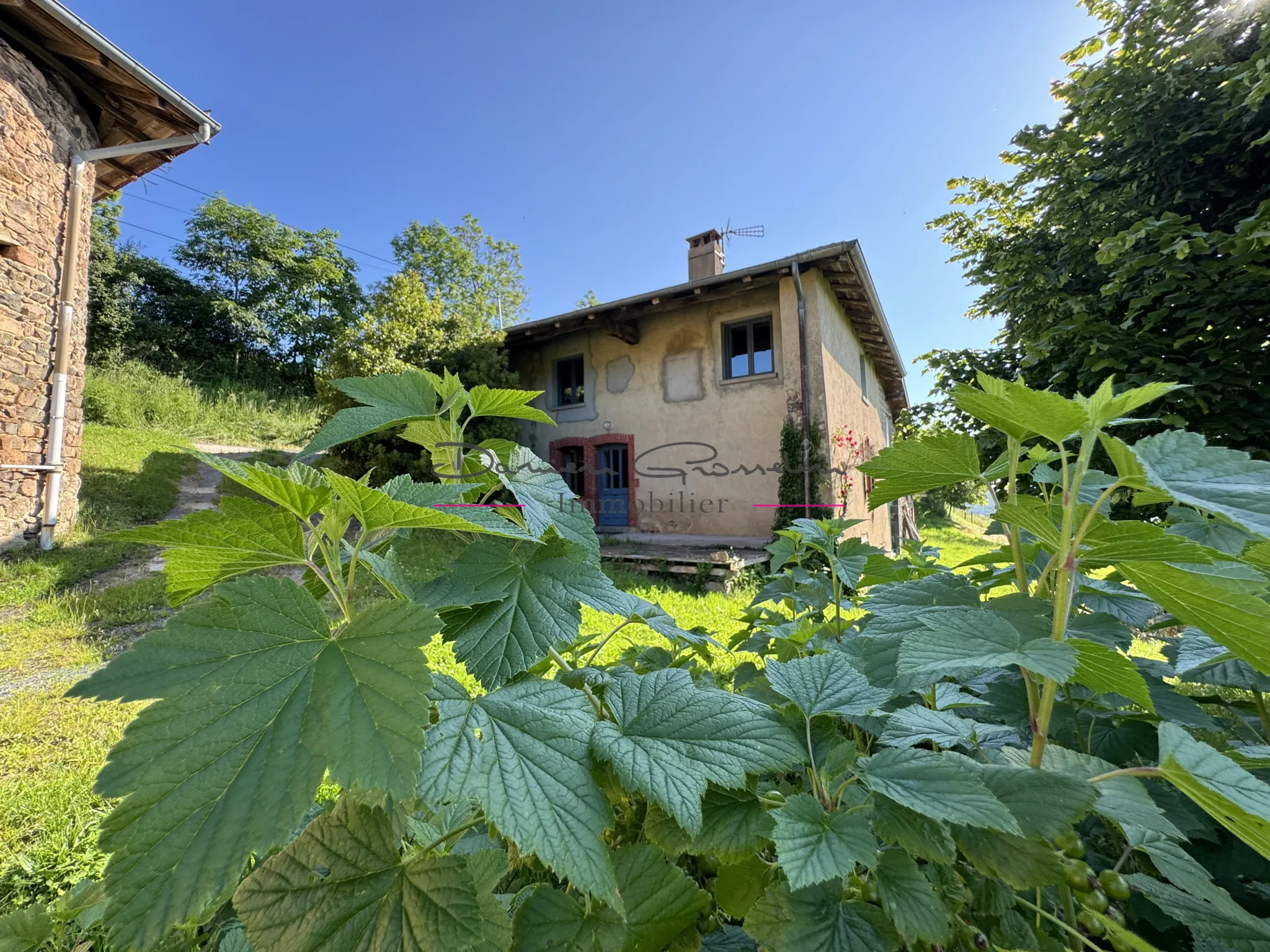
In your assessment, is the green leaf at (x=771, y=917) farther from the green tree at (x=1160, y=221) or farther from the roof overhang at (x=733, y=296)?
the roof overhang at (x=733, y=296)

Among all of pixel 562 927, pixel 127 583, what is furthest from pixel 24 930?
pixel 127 583

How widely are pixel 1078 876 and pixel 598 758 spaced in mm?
506

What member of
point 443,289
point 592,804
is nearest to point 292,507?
point 592,804

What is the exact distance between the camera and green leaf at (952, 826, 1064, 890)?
1.57 ft

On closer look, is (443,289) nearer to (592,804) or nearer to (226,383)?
(226,383)

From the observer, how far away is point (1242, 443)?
4199mm

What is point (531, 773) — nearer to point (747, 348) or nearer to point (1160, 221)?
point (1160, 221)

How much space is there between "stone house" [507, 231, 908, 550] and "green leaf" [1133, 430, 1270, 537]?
713 cm

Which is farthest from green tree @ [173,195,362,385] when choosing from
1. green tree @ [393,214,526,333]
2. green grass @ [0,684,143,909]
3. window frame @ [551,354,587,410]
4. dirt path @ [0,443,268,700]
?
green grass @ [0,684,143,909]

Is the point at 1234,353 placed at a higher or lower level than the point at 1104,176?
lower

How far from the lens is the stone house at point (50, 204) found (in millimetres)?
5297

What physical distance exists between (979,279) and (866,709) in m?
6.89

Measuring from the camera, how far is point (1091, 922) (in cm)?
53

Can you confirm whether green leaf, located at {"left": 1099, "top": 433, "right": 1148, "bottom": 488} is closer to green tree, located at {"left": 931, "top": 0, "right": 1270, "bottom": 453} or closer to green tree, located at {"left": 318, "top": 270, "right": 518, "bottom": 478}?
green tree, located at {"left": 931, "top": 0, "right": 1270, "bottom": 453}
